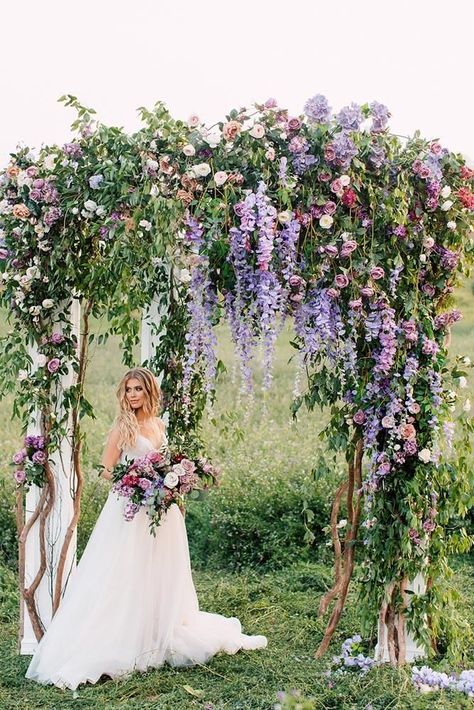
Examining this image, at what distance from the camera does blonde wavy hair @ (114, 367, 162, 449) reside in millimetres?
4777

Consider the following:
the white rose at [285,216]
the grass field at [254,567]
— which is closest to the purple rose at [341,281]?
the white rose at [285,216]

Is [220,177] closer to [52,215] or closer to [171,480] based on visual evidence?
[52,215]

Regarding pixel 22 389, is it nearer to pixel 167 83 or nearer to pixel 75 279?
pixel 75 279

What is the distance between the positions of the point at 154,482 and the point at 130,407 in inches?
18.3

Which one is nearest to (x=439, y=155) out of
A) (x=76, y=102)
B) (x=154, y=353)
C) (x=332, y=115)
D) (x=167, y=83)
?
(x=332, y=115)

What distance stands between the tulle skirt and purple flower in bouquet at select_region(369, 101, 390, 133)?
6.90 ft

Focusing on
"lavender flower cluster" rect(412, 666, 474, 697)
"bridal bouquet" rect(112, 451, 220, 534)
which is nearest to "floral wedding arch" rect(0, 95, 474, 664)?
Result: "lavender flower cluster" rect(412, 666, 474, 697)

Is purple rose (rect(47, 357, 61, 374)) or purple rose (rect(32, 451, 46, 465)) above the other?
purple rose (rect(47, 357, 61, 374))

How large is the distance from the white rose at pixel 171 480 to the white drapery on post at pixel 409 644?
1.14 m

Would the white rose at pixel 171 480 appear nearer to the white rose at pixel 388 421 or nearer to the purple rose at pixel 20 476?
the purple rose at pixel 20 476

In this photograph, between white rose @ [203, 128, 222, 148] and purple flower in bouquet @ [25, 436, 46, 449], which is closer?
white rose @ [203, 128, 222, 148]

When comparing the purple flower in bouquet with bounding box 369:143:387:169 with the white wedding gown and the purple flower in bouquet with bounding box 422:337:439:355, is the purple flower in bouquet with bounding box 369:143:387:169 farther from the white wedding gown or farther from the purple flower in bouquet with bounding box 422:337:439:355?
the white wedding gown

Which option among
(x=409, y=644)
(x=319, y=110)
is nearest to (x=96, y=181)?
(x=319, y=110)

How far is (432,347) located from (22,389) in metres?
2.07
